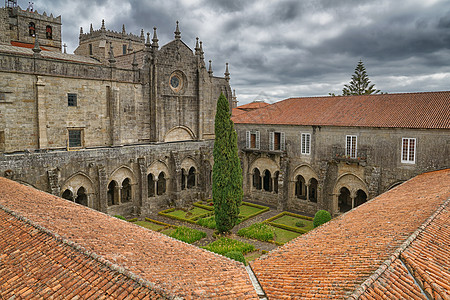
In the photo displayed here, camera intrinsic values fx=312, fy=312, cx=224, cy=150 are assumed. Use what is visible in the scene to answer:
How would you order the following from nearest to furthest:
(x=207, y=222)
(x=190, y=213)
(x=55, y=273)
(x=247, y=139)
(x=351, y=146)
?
1. (x=55, y=273)
2. (x=207, y=222)
3. (x=351, y=146)
4. (x=190, y=213)
5. (x=247, y=139)

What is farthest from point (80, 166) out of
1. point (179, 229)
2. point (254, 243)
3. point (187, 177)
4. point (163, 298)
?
point (163, 298)

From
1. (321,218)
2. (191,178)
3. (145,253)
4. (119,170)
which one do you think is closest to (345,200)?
(321,218)

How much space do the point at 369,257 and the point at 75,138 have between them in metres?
22.7

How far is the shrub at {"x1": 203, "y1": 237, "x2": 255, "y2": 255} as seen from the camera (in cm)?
1831

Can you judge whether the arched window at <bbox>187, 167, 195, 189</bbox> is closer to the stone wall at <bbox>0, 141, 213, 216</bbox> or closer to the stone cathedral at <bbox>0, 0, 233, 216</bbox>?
the stone cathedral at <bbox>0, 0, 233, 216</bbox>

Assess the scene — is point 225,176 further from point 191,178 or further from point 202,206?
point 191,178

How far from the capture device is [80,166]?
22188 millimetres

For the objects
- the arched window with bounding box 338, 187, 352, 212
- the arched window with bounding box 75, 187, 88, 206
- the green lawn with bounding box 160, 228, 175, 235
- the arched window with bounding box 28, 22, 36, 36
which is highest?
the arched window with bounding box 28, 22, 36, 36

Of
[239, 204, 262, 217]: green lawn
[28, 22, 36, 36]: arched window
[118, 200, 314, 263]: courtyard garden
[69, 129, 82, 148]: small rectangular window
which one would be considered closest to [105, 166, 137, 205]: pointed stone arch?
[118, 200, 314, 263]: courtyard garden

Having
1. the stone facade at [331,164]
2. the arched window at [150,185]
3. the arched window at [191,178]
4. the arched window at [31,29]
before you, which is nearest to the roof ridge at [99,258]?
the arched window at [150,185]

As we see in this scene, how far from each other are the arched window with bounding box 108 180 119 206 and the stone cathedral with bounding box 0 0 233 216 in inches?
3.4

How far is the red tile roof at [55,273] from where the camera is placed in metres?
6.37

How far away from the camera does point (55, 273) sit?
7.18 m

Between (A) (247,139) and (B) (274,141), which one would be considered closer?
(B) (274,141)
